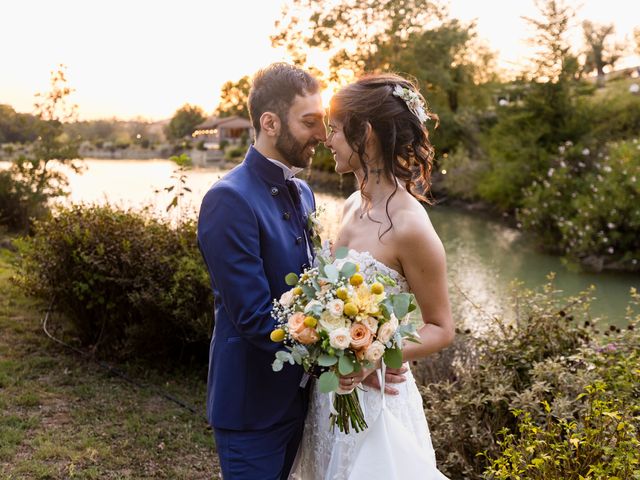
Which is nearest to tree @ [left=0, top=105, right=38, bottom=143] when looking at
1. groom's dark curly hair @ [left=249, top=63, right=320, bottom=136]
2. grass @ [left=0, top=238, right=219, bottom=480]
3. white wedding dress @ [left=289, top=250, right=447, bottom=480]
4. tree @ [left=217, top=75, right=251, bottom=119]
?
tree @ [left=217, top=75, right=251, bottom=119]

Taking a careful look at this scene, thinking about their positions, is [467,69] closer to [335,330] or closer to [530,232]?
[530,232]

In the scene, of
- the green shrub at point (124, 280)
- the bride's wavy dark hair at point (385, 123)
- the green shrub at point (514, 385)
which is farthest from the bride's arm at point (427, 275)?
the green shrub at point (124, 280)

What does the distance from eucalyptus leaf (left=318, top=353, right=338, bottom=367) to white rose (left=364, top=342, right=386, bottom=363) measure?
9cm

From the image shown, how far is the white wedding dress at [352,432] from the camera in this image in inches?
90.4

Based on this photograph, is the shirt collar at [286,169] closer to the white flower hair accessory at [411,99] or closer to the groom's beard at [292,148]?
the groom's beard at [292,148]

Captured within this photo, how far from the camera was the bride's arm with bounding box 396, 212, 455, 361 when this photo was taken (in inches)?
91.3

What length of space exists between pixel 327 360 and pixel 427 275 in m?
0.57

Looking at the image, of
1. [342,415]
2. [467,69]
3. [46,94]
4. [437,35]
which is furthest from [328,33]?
[342,415]

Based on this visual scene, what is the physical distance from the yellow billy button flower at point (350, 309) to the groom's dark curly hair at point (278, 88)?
2.60ft

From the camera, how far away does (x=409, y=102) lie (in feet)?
8.17

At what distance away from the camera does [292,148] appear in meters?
2.44

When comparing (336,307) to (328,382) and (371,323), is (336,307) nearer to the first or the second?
(371,323)

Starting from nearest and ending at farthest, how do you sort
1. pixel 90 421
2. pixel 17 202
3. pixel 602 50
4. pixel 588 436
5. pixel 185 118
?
pixel 588 436 < pixel 90 421 < pixel 17 202 < pixel 185 118 < pixel 602 50

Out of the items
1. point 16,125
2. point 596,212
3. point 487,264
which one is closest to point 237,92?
point 16,125
